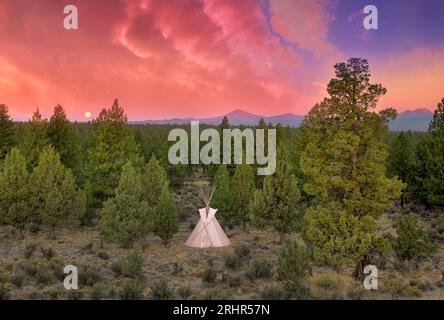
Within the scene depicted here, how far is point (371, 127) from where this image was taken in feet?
68.1

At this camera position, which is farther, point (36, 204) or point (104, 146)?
point (104, 146)

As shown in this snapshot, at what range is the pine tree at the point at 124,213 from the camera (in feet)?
A: 90.5

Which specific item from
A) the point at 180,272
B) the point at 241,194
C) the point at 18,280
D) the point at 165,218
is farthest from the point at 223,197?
the point at 18,280

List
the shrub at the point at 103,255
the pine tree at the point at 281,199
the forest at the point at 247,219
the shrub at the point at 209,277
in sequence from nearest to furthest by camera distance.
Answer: the forest at the point at 247,219
the shrub at the point at 209,277
the shrub at the point at 103,255
the pine tree at the point at 281,199

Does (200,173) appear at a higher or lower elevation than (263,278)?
higher

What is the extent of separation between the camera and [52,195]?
30.9 meters

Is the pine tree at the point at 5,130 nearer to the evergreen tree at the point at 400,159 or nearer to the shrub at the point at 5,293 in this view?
the shrub at the point at 5,293

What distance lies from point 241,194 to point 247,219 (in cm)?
237

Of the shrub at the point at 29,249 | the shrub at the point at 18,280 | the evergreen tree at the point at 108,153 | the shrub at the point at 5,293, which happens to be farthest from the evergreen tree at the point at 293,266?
the evergreen tree at the point at 108,153

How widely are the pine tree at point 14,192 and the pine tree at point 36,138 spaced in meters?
6.63
